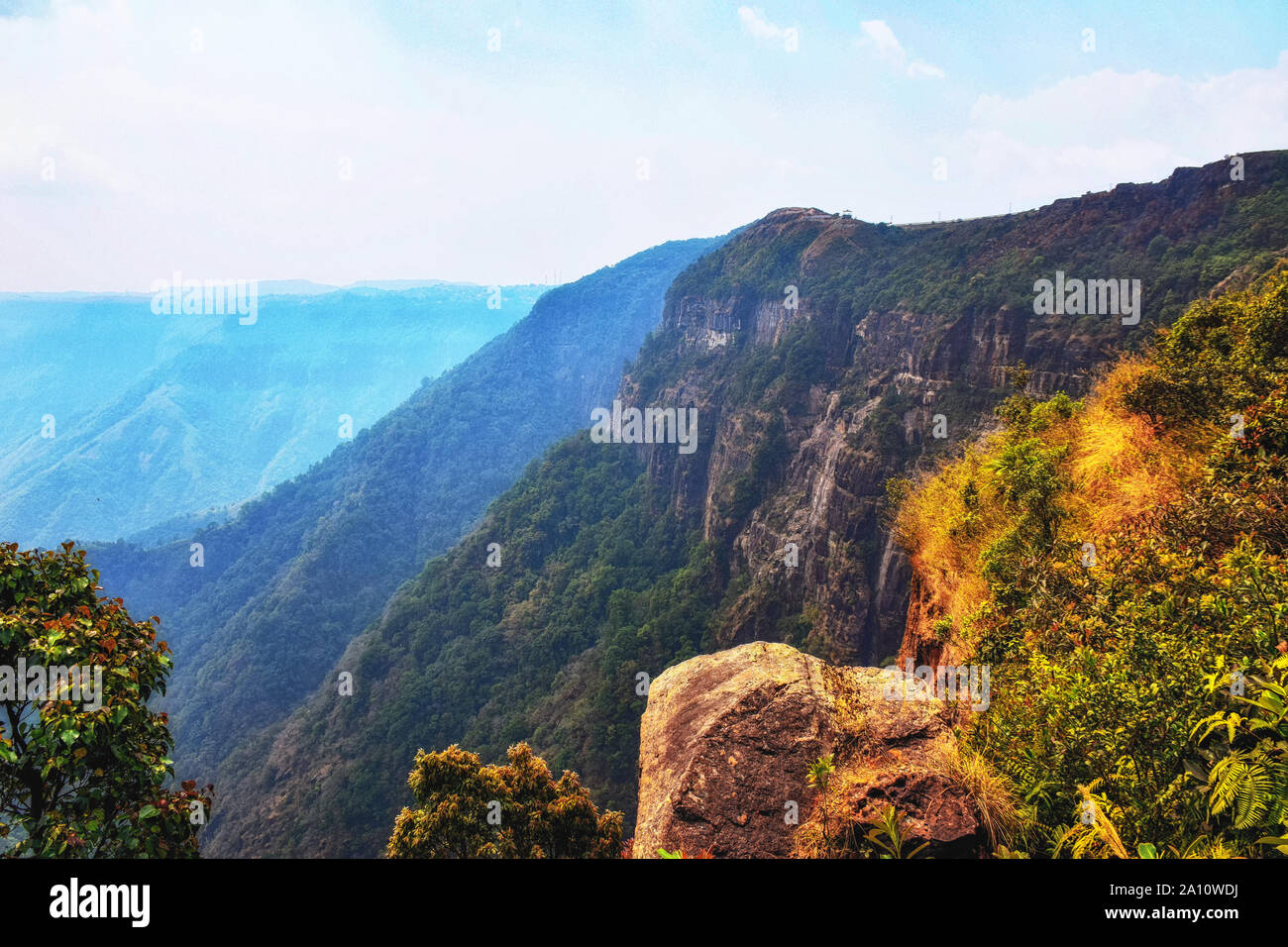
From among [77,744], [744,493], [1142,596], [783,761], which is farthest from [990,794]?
[744,493]

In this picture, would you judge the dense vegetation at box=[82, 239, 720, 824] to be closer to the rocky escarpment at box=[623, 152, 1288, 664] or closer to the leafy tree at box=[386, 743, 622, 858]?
the rocky escarpment at box=[623, 152, 1288, 664]

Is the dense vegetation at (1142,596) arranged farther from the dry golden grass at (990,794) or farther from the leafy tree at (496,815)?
the leafy tree at (496,815)

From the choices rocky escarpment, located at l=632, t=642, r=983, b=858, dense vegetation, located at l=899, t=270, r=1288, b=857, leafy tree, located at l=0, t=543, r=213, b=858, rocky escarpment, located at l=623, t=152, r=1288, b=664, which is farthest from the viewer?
rocky escarpment, located at l=623, t=152, r=1288, b=664

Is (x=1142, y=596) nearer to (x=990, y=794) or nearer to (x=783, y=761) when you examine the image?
(x=990, y=794)

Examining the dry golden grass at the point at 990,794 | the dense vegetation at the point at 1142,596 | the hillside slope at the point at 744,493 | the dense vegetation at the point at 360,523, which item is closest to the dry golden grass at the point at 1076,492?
the dense vegetation at the point at 1142,596

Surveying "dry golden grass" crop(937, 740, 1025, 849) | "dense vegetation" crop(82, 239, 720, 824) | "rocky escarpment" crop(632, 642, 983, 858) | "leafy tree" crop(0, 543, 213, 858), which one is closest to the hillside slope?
"dense vegetation" crop(82, 239, 720, 824)

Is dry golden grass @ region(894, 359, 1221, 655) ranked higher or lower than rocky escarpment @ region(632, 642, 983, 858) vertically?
higher
